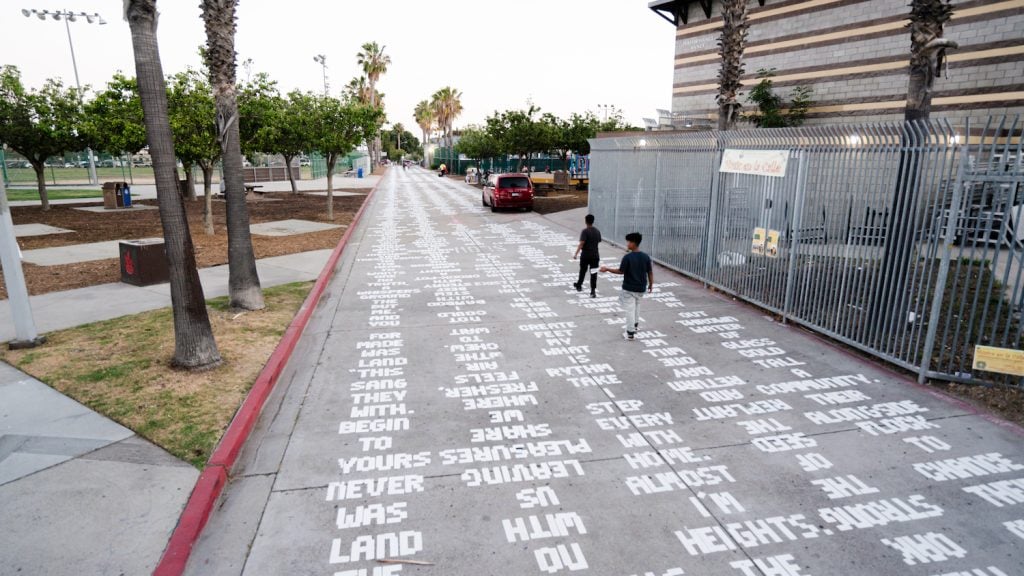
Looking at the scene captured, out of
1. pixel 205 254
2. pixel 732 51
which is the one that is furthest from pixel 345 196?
pixel 732 51

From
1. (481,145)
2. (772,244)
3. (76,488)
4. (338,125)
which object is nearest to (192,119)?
(338,125)

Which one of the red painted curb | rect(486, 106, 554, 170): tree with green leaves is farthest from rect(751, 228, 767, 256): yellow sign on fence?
rect(486, 106, 554, 170): tree with green leaves

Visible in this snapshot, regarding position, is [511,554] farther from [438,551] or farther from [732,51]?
[732,51]

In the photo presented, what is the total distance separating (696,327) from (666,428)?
3814 mm

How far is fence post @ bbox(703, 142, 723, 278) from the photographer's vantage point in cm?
1183

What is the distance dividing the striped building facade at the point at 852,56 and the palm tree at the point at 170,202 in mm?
19462

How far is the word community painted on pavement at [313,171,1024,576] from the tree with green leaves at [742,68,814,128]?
17244 mm

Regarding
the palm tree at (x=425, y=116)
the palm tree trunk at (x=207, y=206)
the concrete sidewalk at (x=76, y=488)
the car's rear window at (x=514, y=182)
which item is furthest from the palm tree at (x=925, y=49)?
the palm tree at (x=425, y=116)

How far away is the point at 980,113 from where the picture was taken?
16953 mm

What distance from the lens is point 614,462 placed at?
17.6 ft

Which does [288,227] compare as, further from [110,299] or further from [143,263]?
[110,299]

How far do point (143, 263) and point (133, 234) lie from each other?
27.5ft

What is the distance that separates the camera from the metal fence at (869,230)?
A: 6551 mm

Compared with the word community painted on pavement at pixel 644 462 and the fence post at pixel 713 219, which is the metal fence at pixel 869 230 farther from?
the word community painted on pavement at pixel 644 462
